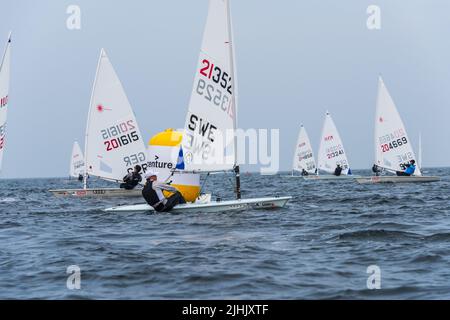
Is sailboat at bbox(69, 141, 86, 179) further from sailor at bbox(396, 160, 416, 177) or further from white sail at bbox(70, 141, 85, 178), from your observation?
sailor at bbox(396, 160, 416, 177)

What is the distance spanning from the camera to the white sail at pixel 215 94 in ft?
58.1

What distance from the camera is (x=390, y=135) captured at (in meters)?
39.8

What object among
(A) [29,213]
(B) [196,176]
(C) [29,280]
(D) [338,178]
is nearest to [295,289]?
(C) [29,280]

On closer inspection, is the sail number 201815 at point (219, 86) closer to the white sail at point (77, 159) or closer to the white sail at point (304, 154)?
the white sail at point (304, 154)

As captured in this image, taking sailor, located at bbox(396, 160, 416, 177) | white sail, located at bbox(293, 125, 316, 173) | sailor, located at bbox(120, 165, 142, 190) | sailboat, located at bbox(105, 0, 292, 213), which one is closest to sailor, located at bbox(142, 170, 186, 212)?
sailboat, located at bbox(105, 0, 292, 213)

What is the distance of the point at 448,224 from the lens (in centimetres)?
1405

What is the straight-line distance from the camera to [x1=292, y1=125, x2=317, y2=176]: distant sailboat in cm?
6291

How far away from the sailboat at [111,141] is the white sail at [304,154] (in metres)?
37.1

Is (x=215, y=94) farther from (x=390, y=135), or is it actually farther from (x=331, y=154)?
(x=331, y=154)

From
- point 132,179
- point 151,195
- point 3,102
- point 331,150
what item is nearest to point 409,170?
point 331,150

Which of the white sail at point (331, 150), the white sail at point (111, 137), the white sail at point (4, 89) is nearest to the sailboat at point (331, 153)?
the white sail at point (331, 150)

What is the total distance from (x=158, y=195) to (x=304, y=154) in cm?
4796

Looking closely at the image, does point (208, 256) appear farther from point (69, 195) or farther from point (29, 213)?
point (69, 195)
